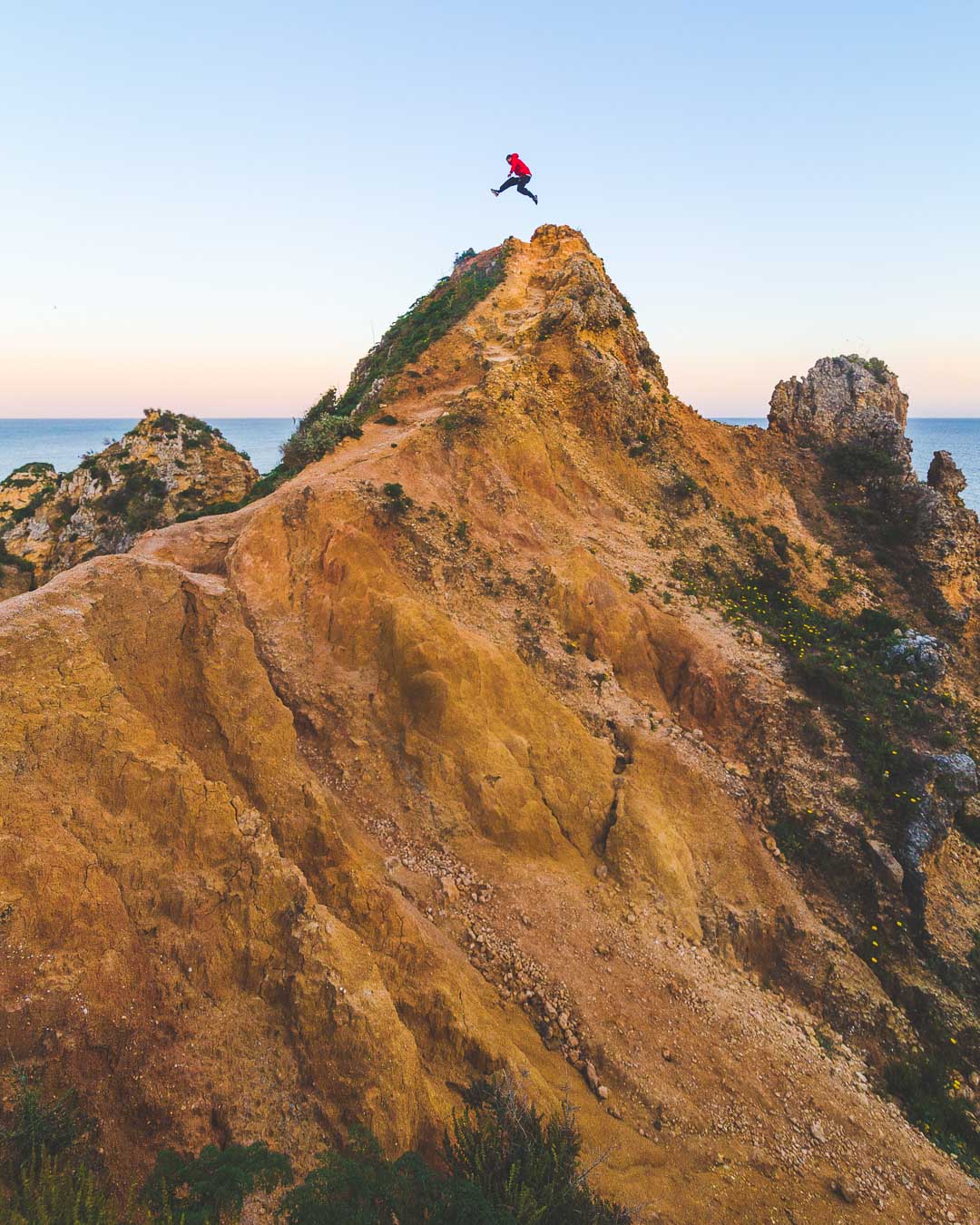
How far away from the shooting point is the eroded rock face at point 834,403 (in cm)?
2667

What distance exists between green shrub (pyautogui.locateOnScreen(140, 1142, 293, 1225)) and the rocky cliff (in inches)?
35.0

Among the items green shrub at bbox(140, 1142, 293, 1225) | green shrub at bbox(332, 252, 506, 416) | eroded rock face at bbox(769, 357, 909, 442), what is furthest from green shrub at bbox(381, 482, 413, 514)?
eroded rock face at bbox(769, 357, 909, 442)

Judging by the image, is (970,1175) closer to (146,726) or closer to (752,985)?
(752,985)

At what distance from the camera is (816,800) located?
51.1 ft

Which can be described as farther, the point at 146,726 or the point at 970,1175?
the point at 970,1175

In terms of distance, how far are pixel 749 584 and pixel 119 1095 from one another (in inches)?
803

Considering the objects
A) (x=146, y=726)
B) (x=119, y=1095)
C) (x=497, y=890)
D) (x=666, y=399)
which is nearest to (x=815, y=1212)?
(x=497, y=890)

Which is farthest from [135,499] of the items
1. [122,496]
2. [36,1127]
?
[36,1127]

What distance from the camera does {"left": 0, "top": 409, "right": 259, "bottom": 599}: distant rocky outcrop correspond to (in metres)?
26.4

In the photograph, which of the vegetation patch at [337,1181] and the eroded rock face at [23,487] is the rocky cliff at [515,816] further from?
the eroded rock face at [23,487]

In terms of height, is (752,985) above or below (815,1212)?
above

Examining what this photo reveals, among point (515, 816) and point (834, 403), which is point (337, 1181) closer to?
point (515, 816)

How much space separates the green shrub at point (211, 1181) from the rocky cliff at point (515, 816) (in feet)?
2.92

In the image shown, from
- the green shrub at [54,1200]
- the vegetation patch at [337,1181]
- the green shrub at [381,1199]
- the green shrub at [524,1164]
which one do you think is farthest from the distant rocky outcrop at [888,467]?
the green shrub at [54,1200]
